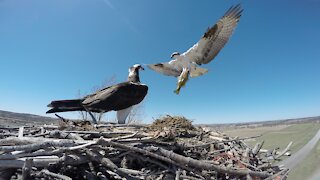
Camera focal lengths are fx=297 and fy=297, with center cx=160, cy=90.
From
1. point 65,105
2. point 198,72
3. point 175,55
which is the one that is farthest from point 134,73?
point 65,105

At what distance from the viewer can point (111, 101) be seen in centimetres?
532

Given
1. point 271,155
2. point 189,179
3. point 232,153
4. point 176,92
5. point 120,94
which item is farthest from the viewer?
point 176,92

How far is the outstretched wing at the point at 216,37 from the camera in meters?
7.01

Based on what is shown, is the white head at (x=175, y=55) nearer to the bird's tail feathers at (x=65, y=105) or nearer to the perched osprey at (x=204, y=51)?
the perched osprey at (x=204, y=51)

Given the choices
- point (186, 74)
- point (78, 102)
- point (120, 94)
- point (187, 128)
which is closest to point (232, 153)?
point (187, 128)

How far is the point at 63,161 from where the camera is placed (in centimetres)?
291

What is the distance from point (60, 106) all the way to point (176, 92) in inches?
94.1

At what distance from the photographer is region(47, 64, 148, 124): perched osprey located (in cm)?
499

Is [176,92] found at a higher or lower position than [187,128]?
higher

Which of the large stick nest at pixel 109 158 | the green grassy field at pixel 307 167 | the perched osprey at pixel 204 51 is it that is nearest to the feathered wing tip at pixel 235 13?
the perched osprey at pixel 204 51

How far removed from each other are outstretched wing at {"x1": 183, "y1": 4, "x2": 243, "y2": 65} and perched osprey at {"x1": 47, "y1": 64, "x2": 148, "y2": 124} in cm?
200

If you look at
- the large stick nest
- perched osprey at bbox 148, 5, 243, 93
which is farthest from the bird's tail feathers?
perched osprey at bbox 148, 5, 243, 93

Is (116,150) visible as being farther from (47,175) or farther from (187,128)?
(187,128)

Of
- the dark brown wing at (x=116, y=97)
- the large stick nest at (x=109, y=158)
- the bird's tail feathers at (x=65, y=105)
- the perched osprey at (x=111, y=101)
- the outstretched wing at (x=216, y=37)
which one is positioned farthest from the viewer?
the outstretched wing at (x=216, y=37)
